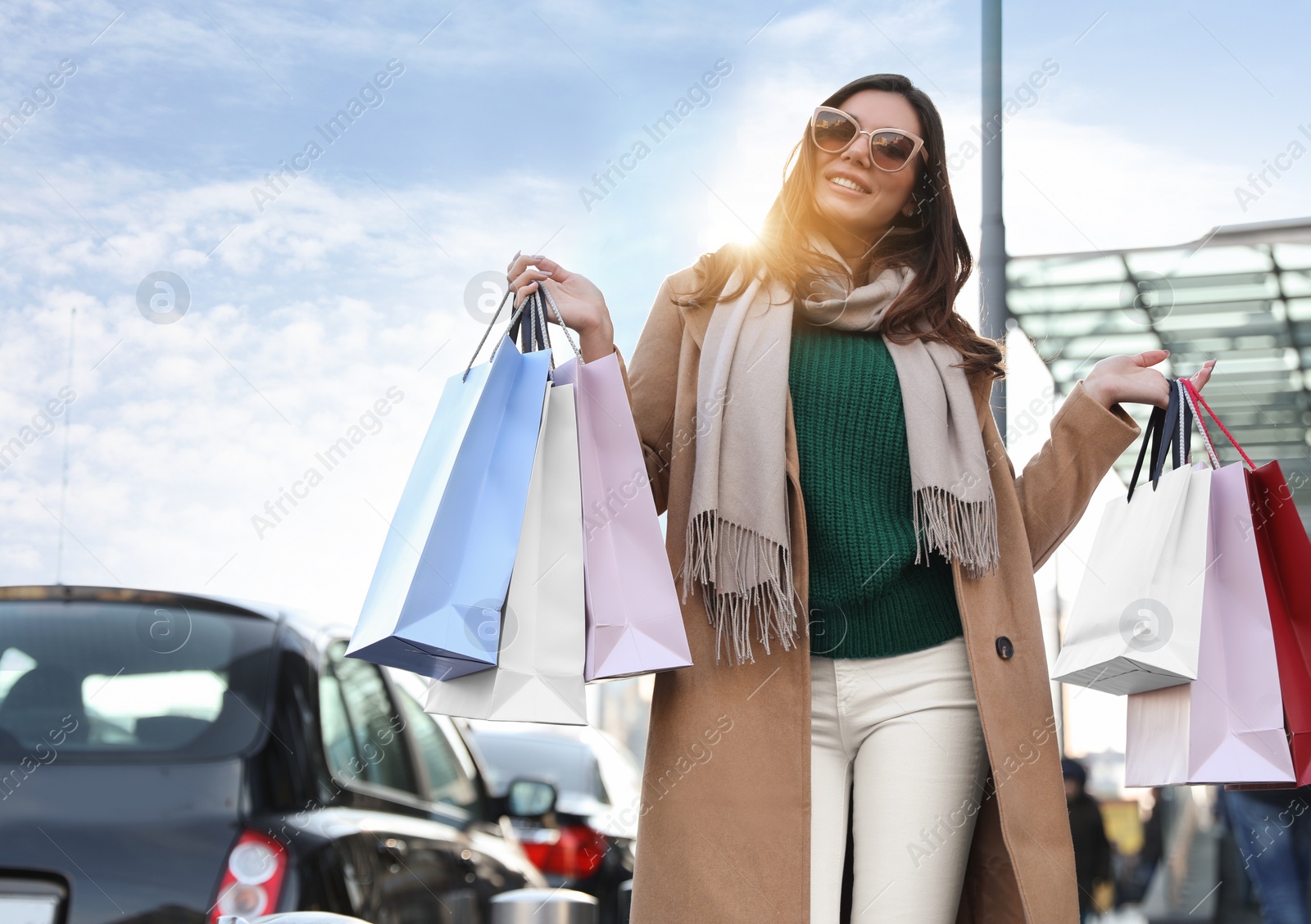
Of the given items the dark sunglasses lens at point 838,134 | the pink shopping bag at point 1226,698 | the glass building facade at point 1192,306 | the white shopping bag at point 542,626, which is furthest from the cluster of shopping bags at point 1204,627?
the glass building facade at point 1192,306

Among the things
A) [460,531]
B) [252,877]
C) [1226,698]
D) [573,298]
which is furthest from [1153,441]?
[252,877]

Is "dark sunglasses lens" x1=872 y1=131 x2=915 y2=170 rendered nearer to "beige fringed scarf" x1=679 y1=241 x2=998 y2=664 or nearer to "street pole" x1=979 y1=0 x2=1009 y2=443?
"beige fringed scarf" x1=679 y1=241 x2=998 y2=664

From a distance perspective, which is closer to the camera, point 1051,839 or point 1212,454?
point 1051,839

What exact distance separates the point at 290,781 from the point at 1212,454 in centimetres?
213

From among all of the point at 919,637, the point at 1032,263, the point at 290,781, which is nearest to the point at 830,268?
the point at 919,637

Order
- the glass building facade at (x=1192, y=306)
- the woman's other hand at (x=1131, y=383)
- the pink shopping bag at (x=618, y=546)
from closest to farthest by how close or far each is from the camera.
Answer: the pink shopping bag at (x=618, y=546)
the woman's other hand at (x=1131, y=383)
the glass building facade at (x=1192, y=306)

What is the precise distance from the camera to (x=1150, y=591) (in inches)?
96.1

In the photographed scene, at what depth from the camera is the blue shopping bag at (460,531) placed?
1.84m

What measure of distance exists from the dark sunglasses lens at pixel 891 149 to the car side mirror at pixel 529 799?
2849mm

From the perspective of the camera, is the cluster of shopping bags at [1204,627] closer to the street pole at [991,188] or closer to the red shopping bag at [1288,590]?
the red shopping bag at [1288,590]

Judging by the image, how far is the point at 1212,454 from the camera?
258 cm

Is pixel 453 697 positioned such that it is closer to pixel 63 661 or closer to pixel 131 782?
pixel 131 782

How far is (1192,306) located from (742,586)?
863cm

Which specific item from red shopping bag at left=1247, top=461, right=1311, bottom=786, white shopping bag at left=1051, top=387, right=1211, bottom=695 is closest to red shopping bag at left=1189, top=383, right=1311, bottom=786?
red shopping bag at left=1247, top=461, right=1311, bottom=786
